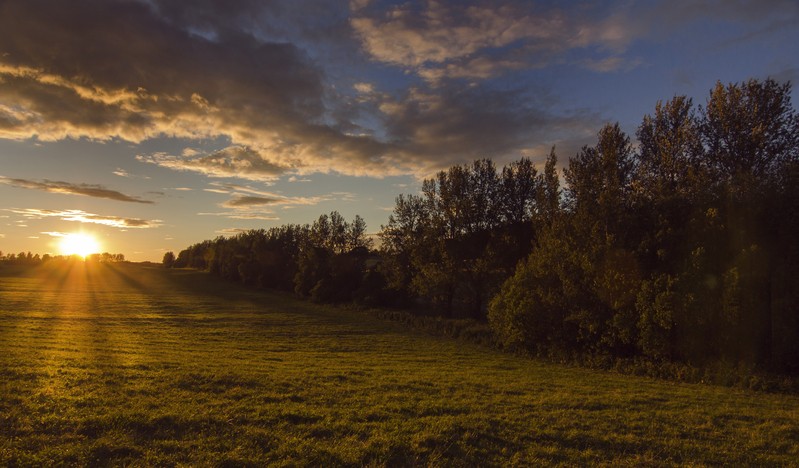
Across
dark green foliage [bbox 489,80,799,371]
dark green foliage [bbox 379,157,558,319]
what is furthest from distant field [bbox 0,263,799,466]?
dark green foliage [bbox 379,157,558,319]

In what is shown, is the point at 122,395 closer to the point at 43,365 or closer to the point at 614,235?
the point at 43,365

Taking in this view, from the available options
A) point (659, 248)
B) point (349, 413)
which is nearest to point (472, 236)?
point (659, 248)

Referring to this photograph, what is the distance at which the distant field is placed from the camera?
10.3m

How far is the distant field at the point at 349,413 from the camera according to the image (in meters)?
10.3

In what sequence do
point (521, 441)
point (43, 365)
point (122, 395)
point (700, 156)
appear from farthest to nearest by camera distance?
point (700, 156), point (43, 365), point (122, 395), point (521, 441)

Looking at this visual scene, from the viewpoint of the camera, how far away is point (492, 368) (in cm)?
2558

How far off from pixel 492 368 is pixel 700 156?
25.1 m

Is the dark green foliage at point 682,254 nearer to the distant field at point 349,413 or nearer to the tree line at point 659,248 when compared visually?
the tree line at point 659,248

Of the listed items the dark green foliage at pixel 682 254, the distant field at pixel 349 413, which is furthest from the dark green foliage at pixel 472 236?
the distant field at pixel 349 413

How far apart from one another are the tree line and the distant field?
15.3ft

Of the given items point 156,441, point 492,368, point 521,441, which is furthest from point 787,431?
point 156,441

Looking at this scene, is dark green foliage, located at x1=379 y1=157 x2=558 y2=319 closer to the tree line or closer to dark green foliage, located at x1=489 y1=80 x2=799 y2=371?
the tree line

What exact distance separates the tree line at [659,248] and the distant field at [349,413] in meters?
4.67

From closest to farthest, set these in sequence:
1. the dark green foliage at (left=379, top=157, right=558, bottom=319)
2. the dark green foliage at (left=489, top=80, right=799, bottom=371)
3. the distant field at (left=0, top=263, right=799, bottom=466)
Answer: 1. the distant field at (left=0, top=263, right=799, bottom=466)
2. the dark green foliage at (left=489, top=80, right=799, bottom=371)
3. the dark green foliage at (left=379, top=157, right=558, bottom=319)
